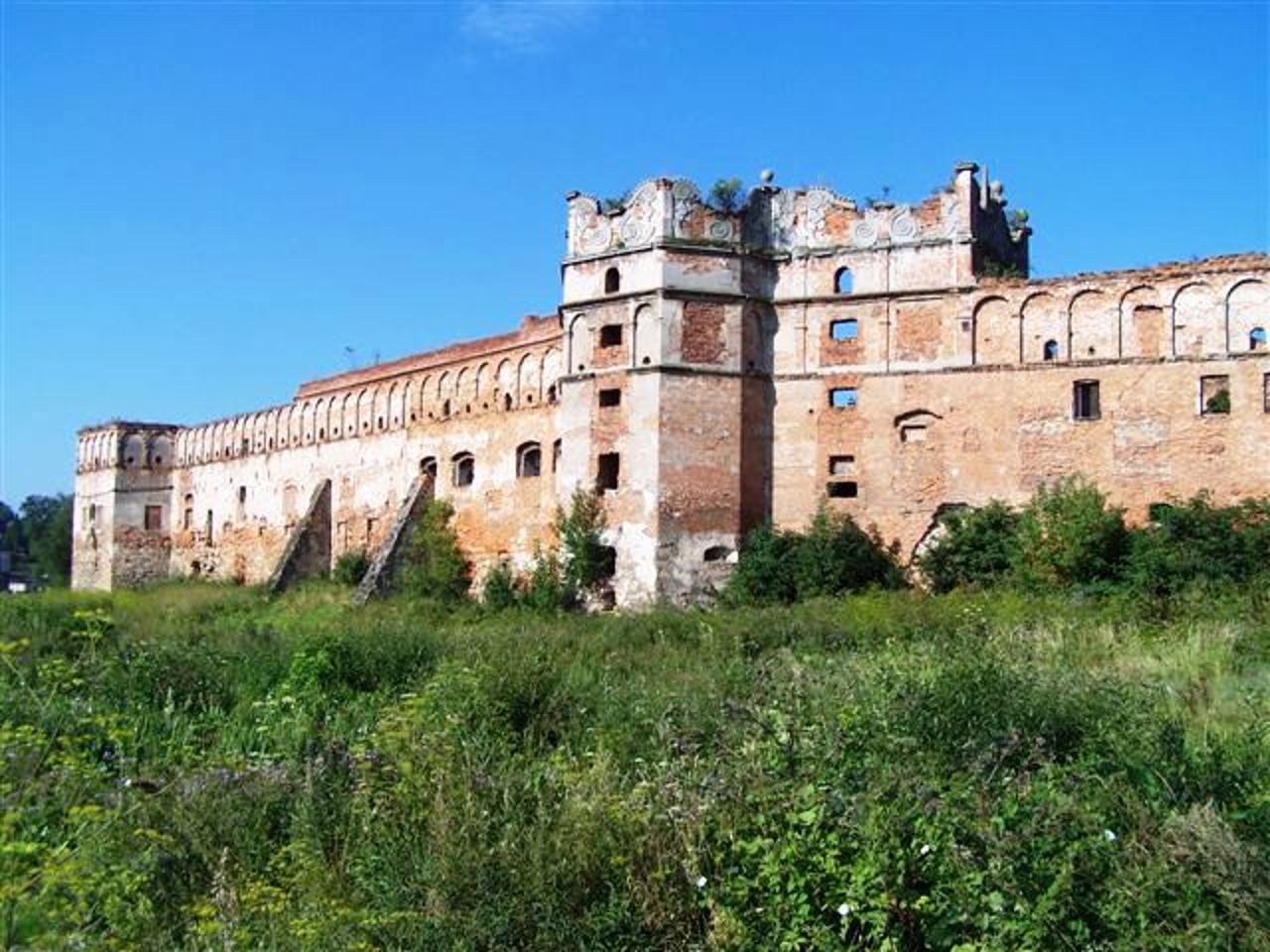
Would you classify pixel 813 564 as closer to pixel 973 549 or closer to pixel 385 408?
pixel 973 549

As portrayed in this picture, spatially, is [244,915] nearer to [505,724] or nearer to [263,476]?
[505,724]

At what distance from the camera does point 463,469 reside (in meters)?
33.5

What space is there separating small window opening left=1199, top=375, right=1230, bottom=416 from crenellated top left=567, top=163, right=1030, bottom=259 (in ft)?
16.7

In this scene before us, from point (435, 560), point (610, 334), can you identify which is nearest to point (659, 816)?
point (610, 334)

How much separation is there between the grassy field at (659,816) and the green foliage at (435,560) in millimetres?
19470

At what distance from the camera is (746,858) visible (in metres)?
6.52

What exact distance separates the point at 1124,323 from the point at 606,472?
32.7 ft

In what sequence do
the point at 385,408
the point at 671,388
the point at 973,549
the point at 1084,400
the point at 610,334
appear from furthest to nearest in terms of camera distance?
the point at 385,408 < the point at 610,334 < the point at 671,388 < the point at 1084,400 < the point at 973,549

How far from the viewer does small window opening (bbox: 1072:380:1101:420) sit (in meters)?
24.5

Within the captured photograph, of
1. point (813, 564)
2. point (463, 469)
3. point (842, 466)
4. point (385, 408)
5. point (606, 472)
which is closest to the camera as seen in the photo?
point (813, 564)

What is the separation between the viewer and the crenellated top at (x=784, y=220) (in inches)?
1025

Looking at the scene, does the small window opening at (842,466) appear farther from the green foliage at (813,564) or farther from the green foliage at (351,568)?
the green foliage at (351,568)

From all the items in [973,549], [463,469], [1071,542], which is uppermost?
[463,469]

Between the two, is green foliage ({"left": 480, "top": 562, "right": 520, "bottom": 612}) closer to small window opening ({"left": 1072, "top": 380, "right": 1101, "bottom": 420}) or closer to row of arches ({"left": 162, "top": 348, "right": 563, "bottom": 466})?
row of arches ({"left": 162, "top": 348, "right": 563, "bottom": 466})
